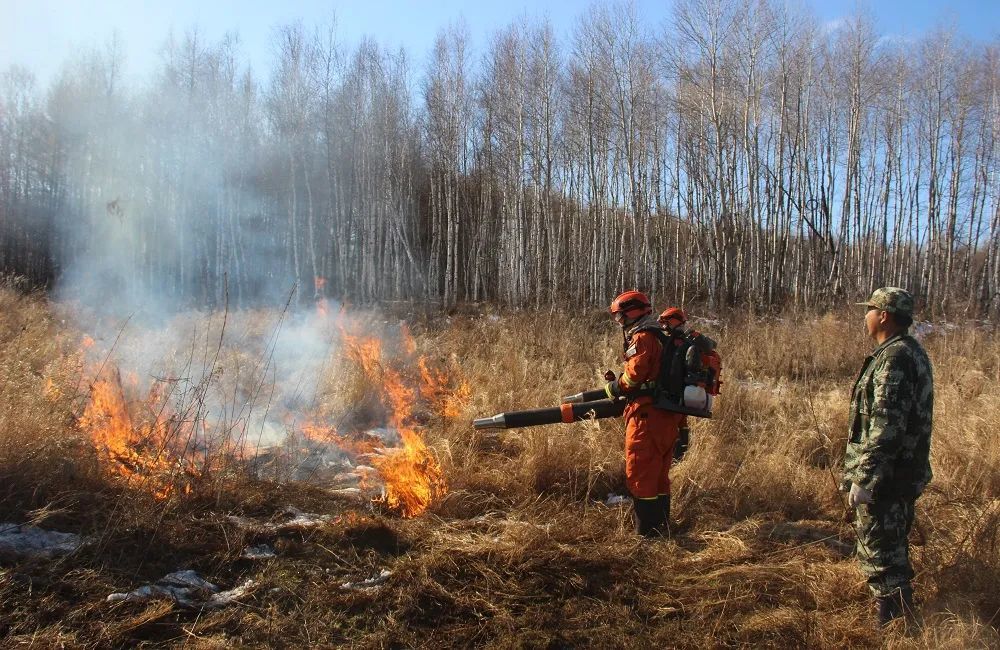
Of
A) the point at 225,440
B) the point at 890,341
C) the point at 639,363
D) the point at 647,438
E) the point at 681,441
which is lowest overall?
the point at 225,440

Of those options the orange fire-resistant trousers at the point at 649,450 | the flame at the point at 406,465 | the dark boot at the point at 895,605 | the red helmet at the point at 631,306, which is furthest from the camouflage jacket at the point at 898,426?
the flame at the point at 406,465

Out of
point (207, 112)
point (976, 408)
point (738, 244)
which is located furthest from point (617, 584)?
point (207, 112)

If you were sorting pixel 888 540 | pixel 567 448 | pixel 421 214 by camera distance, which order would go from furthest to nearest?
pixel 421 214 < pixel 567 448 < pixel 888 540

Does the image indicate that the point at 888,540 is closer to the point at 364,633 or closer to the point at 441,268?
the point at 364,633

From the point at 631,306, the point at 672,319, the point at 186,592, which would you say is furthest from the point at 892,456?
the point at 186,592

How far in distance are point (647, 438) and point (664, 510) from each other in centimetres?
55

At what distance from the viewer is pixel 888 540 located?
9.04 feet

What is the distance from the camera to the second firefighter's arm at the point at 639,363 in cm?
387

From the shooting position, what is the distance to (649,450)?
153 inches

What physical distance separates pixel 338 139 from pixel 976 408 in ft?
56.0

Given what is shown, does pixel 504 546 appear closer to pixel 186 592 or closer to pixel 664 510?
pixel 664 510

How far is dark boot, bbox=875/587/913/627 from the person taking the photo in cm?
273

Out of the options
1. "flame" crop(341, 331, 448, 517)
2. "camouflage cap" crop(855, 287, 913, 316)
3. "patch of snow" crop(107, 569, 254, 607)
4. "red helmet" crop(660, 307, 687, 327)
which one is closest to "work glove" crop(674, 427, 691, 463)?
"red helmet" crop(660, 307, 687, 327)

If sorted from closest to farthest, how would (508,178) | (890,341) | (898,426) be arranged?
(898,426), (890,341), (508,178)
